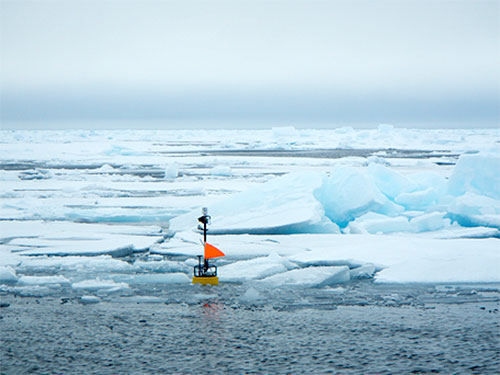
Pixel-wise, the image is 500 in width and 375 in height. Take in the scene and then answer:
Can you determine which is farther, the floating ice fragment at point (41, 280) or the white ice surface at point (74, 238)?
the white ice surface at point (74, 238)

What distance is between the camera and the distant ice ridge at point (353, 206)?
11.8 meters

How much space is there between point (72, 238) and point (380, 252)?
5.35m

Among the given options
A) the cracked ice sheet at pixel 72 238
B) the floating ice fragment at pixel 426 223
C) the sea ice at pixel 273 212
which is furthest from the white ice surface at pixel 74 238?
the floating ice fragment at pixel 426 223

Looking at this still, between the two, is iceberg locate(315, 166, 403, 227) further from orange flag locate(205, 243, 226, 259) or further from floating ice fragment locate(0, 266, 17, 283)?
floating ice fragment locate(0, 266, 17, 283)

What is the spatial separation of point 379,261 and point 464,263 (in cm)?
114

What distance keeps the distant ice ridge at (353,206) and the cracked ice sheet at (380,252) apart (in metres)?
0.50

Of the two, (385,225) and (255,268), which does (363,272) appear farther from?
(385,225)

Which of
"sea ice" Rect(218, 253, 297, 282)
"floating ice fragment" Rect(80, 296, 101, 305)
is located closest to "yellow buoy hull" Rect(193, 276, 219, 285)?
"sea ice" Rect(218, 253, 297, 282)

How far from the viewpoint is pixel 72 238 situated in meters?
11.2

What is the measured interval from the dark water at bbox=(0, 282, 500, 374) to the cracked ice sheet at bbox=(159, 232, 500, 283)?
0.52 meters

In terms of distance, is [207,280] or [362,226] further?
[362,226]

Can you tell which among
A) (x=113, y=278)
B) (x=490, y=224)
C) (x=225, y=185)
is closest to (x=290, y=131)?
(x=225, y=185)

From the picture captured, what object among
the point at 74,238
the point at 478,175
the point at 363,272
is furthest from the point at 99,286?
the point at 478,175

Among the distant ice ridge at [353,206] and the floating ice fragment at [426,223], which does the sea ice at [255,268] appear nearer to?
the distant ice ridge at [353,206]
